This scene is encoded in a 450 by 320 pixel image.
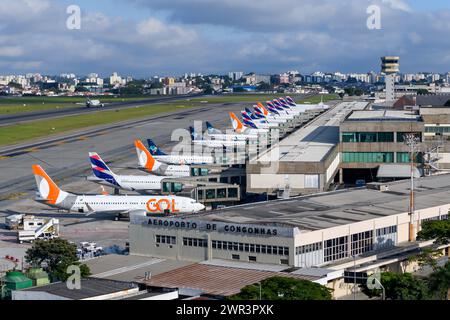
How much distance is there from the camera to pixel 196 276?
63.2 meters

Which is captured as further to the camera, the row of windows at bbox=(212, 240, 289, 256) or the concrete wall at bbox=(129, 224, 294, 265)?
the concrete wall at bbox=(129, 224, 294, 265)

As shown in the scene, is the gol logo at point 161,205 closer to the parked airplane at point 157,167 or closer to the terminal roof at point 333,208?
the terminal roof at point 333,208

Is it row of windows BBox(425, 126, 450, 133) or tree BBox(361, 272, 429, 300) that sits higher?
row of windows BBox(425, 126, 450, 133)

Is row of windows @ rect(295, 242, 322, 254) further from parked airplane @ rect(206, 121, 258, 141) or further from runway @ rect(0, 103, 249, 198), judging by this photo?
parked airplane @ rect(206, 121, 258, 141)

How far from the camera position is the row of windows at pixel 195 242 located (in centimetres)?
7191

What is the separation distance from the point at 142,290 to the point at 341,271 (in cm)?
1484

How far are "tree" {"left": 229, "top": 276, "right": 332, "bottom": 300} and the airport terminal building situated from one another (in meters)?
12.5

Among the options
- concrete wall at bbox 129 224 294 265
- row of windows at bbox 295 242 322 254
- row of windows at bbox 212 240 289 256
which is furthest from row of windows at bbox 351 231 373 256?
concrete wall at bbox 129 224 294 265

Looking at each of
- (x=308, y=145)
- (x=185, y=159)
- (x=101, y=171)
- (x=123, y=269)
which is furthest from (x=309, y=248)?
(x=185, y=159)

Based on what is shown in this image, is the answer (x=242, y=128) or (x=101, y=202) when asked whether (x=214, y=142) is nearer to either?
(x=242, y=128)

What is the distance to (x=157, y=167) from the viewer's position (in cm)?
13350

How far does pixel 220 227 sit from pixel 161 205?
28.6m

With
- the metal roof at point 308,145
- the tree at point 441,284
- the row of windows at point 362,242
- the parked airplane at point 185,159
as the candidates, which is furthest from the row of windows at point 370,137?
the tree at point 441,284

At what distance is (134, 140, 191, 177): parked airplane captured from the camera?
12888 centimetres
